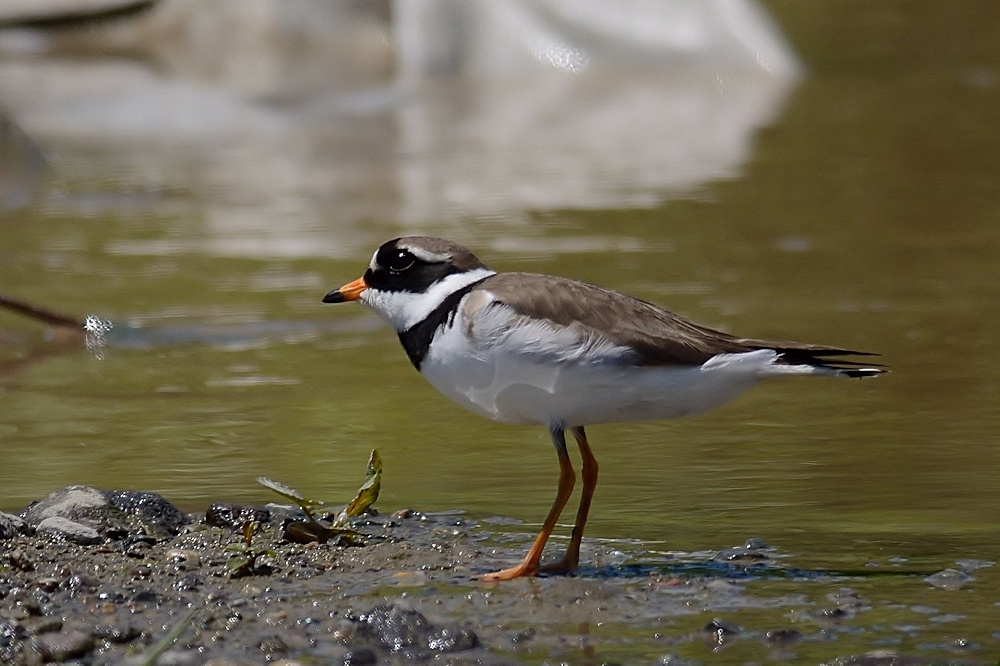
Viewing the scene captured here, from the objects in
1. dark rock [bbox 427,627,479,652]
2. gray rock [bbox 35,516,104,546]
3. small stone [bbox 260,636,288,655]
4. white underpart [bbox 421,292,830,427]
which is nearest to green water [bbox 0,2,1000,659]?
white underpart [bbox 421,292,830,427]

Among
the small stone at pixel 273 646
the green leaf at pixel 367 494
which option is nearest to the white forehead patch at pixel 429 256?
the green leaf at pixel 367 494

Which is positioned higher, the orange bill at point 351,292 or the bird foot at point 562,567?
the orange bill at point 351,292

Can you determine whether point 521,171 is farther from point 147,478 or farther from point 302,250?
point 147,478

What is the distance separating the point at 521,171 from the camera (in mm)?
12992

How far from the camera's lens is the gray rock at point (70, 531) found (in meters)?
5.04

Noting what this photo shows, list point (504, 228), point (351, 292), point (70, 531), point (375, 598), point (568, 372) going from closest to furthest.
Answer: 1. point (375, 598)
2. point (568, 372)
3. point (70, 531)
4. point (351, 292)
5. point (504, 228)

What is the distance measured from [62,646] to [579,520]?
5.00 feet

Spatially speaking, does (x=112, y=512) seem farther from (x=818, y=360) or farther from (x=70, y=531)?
(x=818, y=360)

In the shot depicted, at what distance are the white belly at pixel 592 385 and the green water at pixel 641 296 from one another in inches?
18.3

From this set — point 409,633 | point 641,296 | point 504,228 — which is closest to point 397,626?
point 409,633

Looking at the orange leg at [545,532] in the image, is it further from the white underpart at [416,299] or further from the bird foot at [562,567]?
the white underpart at [416,299]

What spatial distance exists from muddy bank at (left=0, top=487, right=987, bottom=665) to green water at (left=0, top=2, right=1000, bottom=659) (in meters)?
0.21

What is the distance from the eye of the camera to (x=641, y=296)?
884cm

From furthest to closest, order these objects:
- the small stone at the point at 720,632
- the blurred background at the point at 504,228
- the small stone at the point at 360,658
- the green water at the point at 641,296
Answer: the blurred background at the point at 504,228
the green water at the point at 641,296
the small stone at the point at 720,632
the small stone at the point at 360,658
